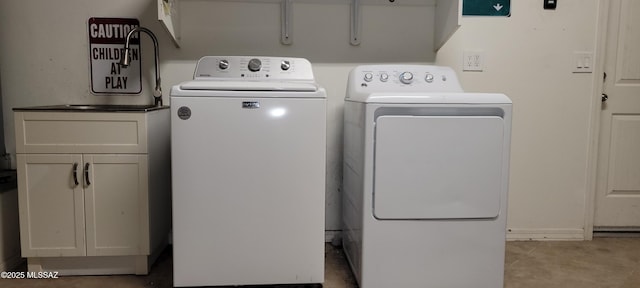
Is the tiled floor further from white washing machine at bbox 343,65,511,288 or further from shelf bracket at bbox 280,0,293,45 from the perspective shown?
shelf bracket at bbox 280,0,293,45

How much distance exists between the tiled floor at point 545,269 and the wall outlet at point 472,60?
1055 millimetres

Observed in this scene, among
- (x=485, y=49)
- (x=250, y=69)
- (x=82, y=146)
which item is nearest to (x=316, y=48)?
(x=250, y=69)

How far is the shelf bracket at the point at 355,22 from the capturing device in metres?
2.53

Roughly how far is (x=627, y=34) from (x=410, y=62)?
1332mm

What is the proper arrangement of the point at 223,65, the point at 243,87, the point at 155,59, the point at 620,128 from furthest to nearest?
1. the point at 620,128
2. the point at 155,59
3. the point at 223,65
4. the point at 243,87

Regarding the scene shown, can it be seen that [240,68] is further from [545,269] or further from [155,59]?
[545,269]

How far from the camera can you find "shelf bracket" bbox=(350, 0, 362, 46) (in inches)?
99.6

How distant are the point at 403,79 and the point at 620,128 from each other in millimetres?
1507

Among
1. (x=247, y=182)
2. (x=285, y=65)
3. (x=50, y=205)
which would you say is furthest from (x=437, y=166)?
(x=50, y=205)

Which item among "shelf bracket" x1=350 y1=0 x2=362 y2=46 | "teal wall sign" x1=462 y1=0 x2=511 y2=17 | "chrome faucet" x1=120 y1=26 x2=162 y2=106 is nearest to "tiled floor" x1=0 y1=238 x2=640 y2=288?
"chrome faucet" x1=120 y1=26 x2=162 y2=106

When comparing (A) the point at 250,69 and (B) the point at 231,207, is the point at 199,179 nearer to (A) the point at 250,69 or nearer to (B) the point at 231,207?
(B) the point at 231,207

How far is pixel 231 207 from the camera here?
1808 millimetres

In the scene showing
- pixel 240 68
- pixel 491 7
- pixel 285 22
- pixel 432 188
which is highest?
pixel 491 7

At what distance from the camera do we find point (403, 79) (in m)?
2.28
